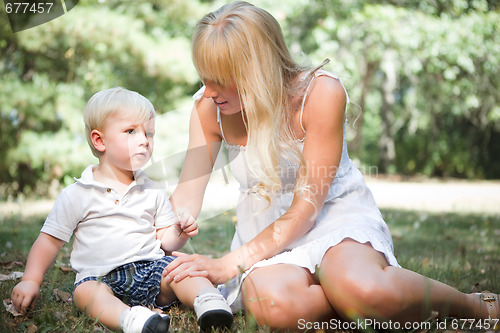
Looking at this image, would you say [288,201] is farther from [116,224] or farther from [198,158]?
[116,224]

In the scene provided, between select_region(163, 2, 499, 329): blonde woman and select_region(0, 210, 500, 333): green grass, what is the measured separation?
0.69 ft

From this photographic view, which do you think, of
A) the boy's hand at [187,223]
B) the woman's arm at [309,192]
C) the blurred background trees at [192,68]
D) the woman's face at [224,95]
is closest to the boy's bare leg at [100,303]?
the woman's arm at [309,192]

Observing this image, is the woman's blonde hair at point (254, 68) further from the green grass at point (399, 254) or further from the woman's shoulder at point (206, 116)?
the green grass at point (399, 254)

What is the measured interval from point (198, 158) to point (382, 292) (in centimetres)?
112

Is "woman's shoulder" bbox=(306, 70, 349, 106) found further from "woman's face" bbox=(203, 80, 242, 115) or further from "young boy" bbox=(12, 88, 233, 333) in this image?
"young boy" bbox=(12, 88, 233, 333)

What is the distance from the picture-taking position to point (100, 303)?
1.83m

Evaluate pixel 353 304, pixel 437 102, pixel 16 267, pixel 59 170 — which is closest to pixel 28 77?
pixel 59 170

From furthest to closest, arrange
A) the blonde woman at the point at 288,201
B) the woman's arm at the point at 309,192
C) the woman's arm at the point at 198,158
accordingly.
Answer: the woman's arm at the point at 198,158, the woman's arm at the point at 309,192, the blonde woman at the point at 288,201

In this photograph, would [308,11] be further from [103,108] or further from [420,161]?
[103,108]

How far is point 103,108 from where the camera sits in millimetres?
2086

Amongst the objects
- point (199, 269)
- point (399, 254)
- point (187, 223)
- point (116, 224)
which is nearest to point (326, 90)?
point (187, 223)

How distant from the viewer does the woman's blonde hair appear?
2012 mm

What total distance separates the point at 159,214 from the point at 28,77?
274 inches

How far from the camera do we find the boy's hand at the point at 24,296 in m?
1.82
